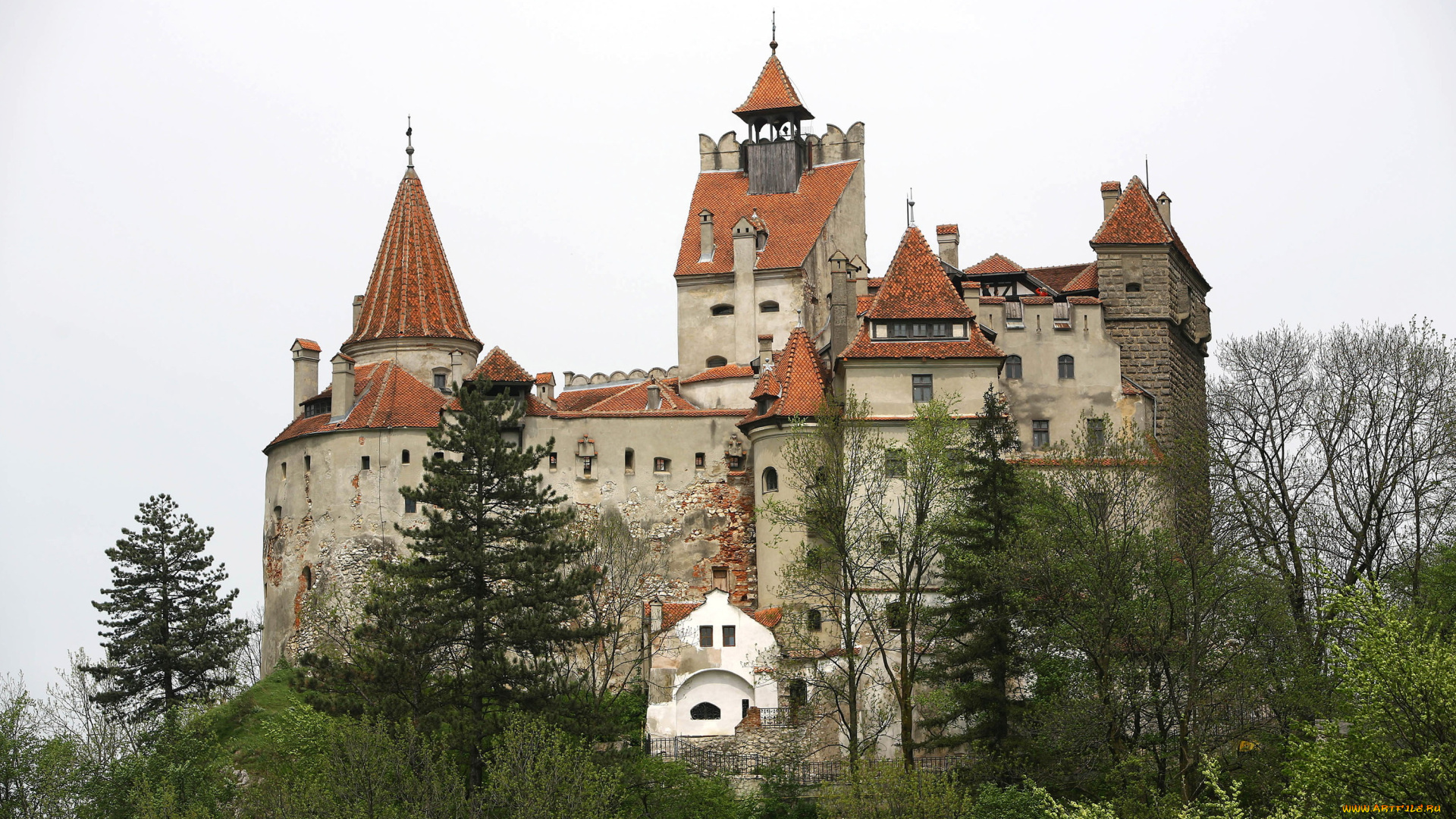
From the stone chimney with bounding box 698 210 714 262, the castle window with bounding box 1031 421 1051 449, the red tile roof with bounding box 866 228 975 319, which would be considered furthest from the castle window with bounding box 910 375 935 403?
the stone chimney with bounding box 698 210 714 262

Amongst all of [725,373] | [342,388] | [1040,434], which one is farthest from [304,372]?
[1040,434]

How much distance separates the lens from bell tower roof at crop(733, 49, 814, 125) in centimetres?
7556

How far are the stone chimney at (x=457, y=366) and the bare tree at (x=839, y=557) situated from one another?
14.5 m

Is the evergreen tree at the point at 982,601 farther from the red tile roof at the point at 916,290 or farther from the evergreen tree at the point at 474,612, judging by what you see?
the evergreen tree at the point at 474,612

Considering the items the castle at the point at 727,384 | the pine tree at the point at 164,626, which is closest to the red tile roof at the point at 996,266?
the castle at the point at 727,384

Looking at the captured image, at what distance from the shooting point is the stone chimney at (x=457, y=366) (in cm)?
6900

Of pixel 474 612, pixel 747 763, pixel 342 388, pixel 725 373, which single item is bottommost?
Answer: pixel 747 763

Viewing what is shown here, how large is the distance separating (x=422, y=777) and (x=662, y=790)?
280 inches

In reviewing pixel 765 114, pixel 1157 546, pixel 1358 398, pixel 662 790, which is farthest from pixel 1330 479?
pixel 765 114

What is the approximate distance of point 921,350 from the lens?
198ft

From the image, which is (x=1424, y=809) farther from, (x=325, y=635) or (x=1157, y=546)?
(x=325, y=635)

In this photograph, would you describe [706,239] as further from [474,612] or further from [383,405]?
[474,612]

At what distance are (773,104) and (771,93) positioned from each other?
790mm

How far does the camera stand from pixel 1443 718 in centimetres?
3412
